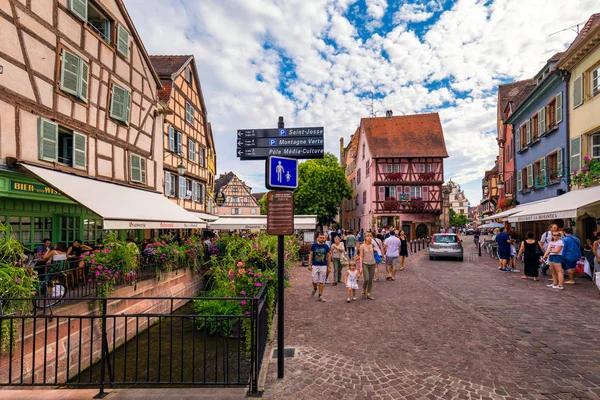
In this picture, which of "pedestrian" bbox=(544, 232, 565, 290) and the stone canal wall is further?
"pedestrian" bbox=(544, 232, 565, 290)

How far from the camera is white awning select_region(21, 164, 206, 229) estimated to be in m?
7.64

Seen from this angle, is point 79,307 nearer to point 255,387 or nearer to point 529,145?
point 255,387

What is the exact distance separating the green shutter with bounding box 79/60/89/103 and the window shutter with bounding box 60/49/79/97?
0.45 ft

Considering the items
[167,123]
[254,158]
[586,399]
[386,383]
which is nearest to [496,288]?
[586,399]

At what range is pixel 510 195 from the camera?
22.5 m

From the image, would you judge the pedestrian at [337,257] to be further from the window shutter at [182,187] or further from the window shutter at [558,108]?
the window shutter at [558,108]

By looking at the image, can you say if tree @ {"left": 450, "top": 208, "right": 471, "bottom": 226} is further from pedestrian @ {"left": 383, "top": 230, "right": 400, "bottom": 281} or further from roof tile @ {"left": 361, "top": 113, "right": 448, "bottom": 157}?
pedestrian @ {"left": 383, "top": 230, "right": 400, "bottom": 281}

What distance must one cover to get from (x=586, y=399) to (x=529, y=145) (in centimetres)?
1885

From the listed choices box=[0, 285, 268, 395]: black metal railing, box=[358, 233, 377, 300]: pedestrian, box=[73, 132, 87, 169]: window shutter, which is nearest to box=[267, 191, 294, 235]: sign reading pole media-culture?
box=[0, 285, 268, 395]: black metal railing

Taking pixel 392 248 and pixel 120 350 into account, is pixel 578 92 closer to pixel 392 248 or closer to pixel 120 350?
pixel 392 248

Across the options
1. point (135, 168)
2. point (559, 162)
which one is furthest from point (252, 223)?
point (559, 162)

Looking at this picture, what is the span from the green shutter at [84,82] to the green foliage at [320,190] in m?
28.6

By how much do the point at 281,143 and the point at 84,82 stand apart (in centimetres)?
923

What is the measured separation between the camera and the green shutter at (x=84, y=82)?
974 centimetres
